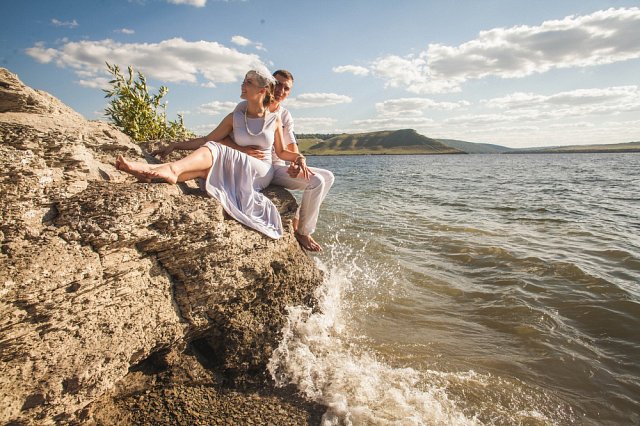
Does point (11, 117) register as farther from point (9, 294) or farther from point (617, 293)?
point (617, 293)

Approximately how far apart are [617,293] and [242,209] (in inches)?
301

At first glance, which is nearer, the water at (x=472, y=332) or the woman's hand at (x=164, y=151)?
the water at (x=472, y=332)

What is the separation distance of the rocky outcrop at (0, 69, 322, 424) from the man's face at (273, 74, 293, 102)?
2.77m

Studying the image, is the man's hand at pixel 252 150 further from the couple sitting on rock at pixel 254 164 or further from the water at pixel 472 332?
the water at pixel 472 332

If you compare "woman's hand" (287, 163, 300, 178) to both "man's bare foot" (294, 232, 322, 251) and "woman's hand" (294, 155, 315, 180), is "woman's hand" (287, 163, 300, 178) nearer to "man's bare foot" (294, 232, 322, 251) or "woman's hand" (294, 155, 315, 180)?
"woman's hand" (294, 155, 315, 180)

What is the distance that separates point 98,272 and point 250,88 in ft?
11.3

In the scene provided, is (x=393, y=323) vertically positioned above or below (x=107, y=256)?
below

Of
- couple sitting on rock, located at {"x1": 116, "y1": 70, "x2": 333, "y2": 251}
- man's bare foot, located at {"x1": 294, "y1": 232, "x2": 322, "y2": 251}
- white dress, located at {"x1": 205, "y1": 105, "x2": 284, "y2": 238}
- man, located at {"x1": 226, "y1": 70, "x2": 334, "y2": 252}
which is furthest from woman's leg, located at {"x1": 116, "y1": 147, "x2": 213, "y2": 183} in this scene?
man's bare foot, located at {"x1": 294, "y1": 232, "x2": 322, "y2": 251}

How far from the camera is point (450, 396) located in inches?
165

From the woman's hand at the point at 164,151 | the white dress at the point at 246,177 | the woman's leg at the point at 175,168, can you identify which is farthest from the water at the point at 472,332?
the woman's hand at the point at 164,151

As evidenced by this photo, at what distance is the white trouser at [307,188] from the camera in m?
5.98

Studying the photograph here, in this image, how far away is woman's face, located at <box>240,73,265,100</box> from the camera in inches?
211

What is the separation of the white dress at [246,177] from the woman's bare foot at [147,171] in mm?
523

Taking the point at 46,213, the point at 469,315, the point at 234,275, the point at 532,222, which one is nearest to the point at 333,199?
the point at 532,222
